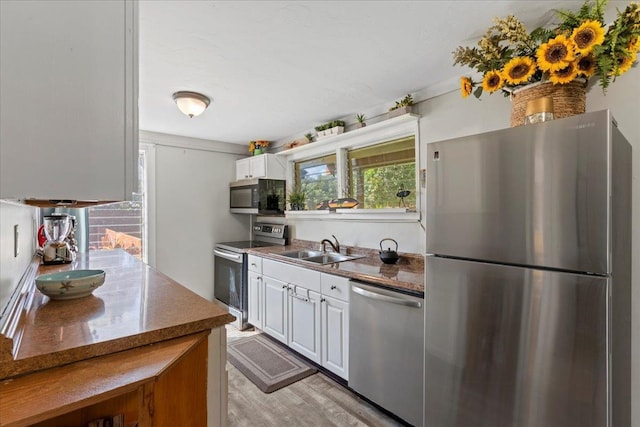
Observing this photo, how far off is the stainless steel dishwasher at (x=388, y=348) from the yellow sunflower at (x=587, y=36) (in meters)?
1.35

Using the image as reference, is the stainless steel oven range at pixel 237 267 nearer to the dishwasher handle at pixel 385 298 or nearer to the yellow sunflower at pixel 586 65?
the dishwasher handle at pixel 385 298

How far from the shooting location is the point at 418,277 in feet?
6.17

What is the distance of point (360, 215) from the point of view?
8.94 feet

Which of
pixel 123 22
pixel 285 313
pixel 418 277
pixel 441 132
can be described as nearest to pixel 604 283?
pixel 418 277

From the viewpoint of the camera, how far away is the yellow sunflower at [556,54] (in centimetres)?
124

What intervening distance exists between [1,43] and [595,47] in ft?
6.24

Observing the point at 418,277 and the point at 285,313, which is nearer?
the point at 418,277

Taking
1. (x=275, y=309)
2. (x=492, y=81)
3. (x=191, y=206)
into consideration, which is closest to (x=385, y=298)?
(x=492, y=81)

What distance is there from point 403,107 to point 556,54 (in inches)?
46.0

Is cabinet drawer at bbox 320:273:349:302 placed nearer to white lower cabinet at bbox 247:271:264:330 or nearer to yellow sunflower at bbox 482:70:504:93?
white lower cabinet at bbox 247:271:264:330

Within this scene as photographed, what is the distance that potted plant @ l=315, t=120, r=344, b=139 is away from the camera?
9.58 ft

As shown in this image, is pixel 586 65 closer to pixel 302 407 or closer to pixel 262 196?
pixel 302 407

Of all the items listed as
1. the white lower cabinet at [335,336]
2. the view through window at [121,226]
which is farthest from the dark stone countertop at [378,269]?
the view through window at [121,226]

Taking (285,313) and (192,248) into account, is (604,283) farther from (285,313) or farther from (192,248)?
(192,248)
